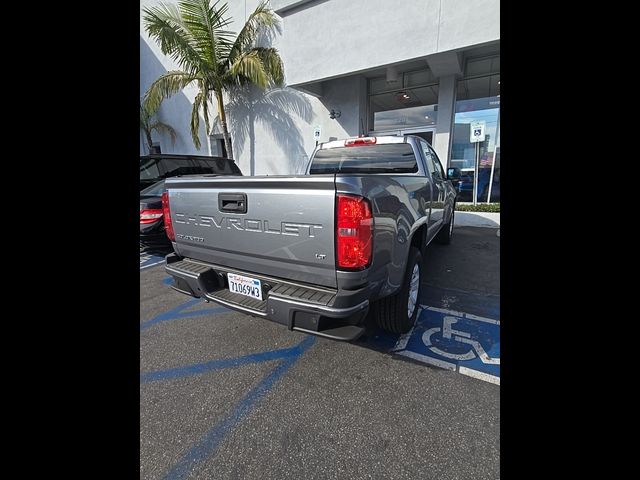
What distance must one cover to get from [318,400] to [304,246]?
3.69 feet

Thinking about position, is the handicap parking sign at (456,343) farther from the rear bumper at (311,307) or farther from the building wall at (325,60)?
the building wall at (325,60)

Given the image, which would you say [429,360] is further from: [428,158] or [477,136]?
[477,136]

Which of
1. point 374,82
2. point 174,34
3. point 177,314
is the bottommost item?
point 177,314

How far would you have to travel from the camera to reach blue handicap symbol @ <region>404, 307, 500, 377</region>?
8.03ft

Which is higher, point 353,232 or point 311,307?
point 353,232

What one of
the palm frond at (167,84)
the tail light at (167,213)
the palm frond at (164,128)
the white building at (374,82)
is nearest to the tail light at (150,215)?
the tail light at (167,213)

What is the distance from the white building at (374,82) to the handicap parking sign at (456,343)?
5.75 meters

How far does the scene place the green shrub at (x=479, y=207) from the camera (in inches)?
341

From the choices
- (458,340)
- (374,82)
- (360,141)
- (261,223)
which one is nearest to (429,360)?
(458,340)

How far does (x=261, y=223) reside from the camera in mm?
2098
